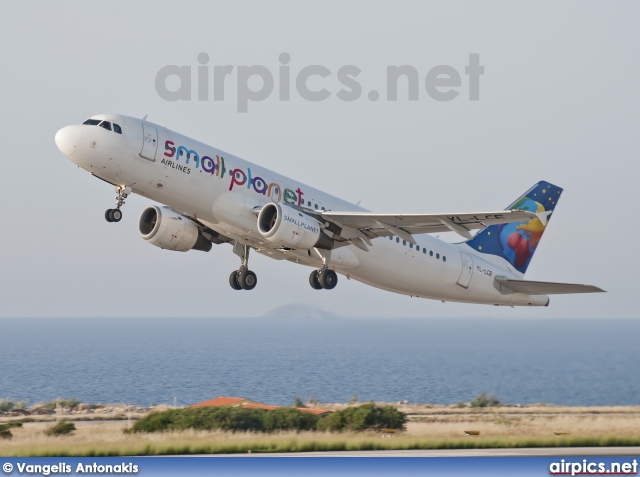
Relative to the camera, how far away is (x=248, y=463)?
20.6m

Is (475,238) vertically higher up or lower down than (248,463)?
higher up

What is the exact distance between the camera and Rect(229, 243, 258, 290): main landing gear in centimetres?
3622

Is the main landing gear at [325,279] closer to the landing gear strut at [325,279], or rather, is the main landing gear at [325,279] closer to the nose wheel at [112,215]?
the landing gear strut at [325,279]

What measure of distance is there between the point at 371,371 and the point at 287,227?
65.6m

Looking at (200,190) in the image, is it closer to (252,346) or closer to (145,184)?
(145,184)

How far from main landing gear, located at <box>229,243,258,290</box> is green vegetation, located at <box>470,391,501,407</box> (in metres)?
16.3

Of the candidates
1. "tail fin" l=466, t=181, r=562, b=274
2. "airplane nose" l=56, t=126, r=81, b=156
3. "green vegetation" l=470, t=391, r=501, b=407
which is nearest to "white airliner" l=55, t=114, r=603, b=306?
"airplane nose" l=56, t=126, r=81, b=156

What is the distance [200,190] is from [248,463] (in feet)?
40.1

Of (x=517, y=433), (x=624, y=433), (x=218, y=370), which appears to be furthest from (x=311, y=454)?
(x=218, y=370)

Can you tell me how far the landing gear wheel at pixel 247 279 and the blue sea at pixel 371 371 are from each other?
12715 millimetres

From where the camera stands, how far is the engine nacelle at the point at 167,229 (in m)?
34.3

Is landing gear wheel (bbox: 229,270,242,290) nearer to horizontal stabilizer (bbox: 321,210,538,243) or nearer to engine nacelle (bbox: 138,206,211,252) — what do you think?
engine nacelle (bbox: 138,206,211,252)

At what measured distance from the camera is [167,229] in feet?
113

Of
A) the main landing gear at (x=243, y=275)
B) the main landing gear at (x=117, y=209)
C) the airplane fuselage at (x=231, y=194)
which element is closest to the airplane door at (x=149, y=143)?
the airplane fuselage at (x=231, y=194)
